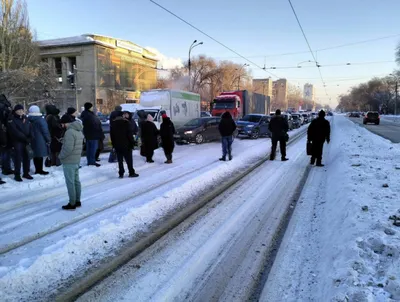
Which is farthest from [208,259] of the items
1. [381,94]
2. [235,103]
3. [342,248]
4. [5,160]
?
[381,94]

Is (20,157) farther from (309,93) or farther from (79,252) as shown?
(309,93)

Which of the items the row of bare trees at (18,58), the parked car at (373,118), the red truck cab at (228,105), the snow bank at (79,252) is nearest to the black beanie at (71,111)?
the snow bank at (79,252)

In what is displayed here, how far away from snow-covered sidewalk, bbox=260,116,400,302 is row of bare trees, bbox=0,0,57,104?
101 feet

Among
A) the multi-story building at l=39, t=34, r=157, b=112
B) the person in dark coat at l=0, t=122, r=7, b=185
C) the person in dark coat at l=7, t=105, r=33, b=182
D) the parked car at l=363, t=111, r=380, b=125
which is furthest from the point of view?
the multi-story building at l=39, t=34, r=157, b=112

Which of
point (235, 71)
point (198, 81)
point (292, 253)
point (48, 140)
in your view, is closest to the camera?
Answer: point (292, 253)

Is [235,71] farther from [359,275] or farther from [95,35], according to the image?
[359,275]

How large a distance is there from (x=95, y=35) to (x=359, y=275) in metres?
55.6

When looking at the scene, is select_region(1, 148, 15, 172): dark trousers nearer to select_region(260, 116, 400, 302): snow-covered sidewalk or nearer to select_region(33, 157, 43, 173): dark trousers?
select_region(33, 157, 43, 173): dark trousers

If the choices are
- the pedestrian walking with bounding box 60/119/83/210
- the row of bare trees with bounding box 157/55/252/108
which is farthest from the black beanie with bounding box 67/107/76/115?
the row of bare trees with bounding box 157/55/252/108

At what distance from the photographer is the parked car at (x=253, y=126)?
2028 centimetres

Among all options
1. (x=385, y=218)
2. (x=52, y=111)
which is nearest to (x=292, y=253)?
(x=385, y=218)

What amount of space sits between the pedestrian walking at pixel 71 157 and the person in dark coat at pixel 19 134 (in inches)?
100

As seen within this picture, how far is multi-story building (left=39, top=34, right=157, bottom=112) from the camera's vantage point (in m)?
51.1

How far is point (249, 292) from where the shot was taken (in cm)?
333
